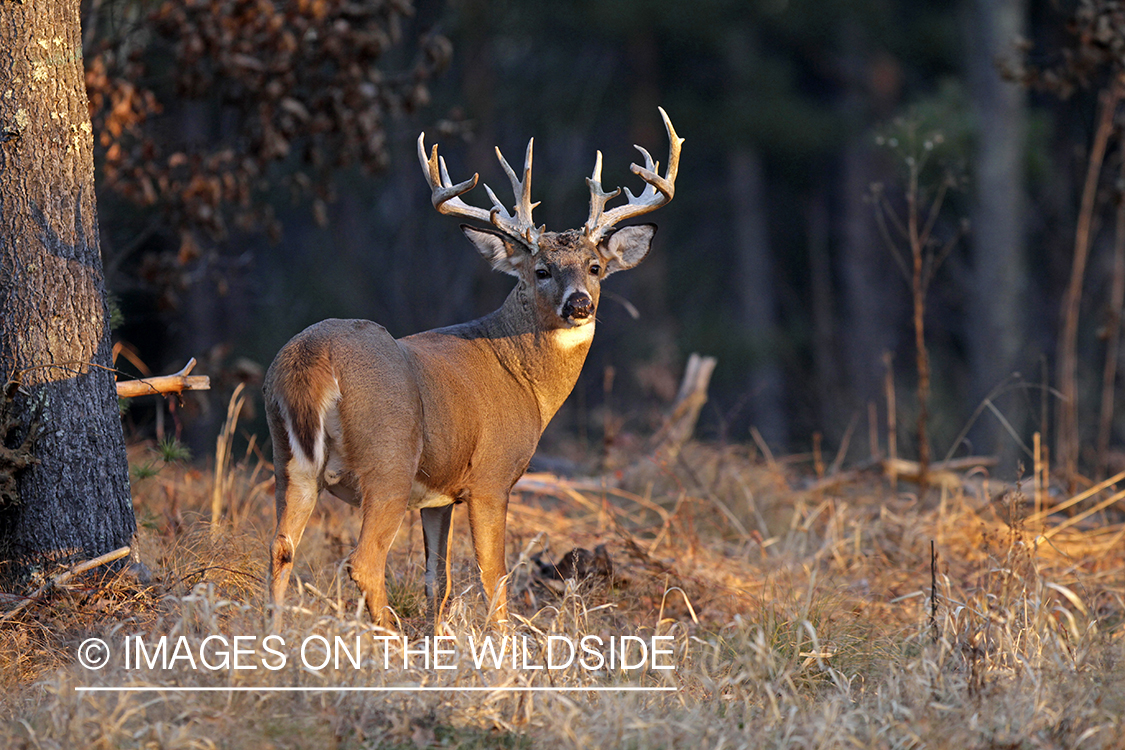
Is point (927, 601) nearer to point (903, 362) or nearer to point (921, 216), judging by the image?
point (921, 216)

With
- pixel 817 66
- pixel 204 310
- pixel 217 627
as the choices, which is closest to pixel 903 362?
pixel 817 66

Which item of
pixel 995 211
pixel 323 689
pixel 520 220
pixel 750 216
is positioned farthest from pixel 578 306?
pixel 750 216

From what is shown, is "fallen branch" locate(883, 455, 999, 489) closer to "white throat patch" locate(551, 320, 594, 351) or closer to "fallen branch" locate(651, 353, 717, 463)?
"fallen branch" locate(651, 353, 717, 463)

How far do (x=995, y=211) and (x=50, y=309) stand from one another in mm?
11523

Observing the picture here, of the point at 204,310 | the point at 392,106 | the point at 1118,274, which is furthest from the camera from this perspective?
the point at 204,310

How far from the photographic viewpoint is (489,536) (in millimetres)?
4879

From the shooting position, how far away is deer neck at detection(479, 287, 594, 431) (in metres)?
5.33

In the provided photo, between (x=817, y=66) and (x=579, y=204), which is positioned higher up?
(x=817, y=66)

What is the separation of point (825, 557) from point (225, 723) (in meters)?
3.85

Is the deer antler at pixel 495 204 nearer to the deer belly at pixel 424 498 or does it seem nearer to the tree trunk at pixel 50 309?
the deer belly at pixel 424 498

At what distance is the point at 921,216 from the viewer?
19250 mm

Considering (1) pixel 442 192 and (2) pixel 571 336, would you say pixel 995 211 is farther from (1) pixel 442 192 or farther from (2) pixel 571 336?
(1) pixel 442 192

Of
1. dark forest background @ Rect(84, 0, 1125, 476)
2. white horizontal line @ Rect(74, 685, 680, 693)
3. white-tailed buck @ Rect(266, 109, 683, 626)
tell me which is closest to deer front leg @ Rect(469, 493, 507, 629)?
white-tailed buck @ Rect(266, 109, 683, 626)

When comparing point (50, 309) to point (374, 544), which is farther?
point (50, 309)
